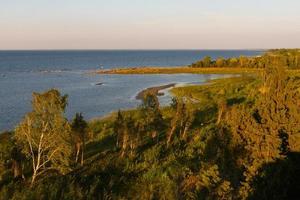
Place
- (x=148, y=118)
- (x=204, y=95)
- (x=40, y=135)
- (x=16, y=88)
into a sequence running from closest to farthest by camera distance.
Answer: (x=40, y=135)
(x=148, y=118)
(x=204, y=95)
(x=16, y=88)

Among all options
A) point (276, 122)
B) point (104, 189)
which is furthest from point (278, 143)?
point (104, 189)

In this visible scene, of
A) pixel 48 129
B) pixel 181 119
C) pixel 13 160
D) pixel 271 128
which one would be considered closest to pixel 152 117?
pixel 181 119

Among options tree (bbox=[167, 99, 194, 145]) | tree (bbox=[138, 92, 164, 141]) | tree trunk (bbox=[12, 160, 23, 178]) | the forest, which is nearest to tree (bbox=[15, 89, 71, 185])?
the forest

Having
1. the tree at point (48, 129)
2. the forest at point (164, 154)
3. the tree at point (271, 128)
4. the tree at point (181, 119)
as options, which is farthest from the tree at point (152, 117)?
the tree at point (271, 128)

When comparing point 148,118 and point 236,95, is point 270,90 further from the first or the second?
point 236,95

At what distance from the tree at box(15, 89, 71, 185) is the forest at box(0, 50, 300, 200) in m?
0.07

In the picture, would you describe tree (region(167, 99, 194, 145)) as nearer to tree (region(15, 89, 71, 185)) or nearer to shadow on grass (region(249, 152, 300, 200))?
tree (region(15, 89, 71, 185))

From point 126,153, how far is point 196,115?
19.9m

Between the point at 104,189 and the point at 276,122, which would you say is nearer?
the point at 276,122

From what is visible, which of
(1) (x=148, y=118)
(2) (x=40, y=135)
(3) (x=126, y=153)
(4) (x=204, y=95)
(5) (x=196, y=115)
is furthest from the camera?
(4) (x=204, y=95)

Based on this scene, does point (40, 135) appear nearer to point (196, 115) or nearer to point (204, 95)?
point (196, 115)

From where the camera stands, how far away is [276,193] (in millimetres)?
22156

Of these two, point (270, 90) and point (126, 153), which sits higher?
point (270, 90)

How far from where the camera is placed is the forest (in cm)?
2283
